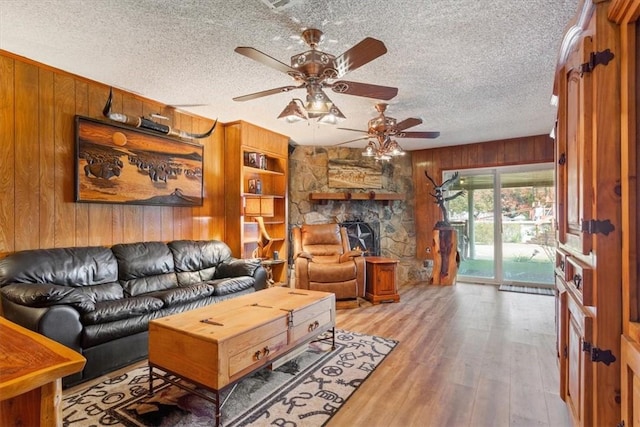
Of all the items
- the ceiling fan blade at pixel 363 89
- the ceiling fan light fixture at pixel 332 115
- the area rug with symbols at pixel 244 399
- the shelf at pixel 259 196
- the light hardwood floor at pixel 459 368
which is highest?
the ceiling fan blade at pixel 363 89

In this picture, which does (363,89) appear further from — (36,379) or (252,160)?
(252,160)

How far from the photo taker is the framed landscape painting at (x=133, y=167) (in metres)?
3.07

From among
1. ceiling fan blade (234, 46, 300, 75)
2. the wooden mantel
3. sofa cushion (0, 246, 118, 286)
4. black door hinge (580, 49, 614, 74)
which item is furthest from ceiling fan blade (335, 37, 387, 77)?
the wooden mantel

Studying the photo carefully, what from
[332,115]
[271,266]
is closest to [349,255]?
[271,266]

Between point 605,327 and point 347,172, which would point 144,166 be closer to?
point 347,172

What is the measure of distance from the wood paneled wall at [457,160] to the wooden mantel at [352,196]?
572 millimetres

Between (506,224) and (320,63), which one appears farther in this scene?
(506,224)

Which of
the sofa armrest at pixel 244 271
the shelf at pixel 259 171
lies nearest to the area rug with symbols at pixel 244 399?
the sofa armrest at pixel 244 271

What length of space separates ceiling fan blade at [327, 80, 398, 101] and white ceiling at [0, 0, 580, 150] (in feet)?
1.12

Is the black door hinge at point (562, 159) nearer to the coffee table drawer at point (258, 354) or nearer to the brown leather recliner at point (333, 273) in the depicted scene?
the coffee table drawer at point (258, 354)

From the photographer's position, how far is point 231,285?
346cm

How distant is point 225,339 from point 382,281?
2.96 meters

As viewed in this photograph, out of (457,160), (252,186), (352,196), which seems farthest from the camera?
(457,160)

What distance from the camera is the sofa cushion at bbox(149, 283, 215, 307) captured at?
9.43 feet
